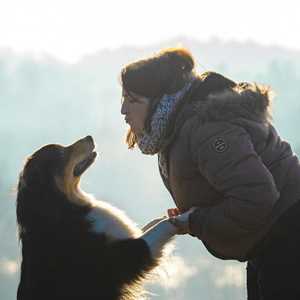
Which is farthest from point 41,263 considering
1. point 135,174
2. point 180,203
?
point 135,174

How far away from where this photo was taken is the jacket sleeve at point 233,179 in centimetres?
439

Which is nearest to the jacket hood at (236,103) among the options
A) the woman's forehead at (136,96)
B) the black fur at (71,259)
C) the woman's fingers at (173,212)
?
the woman's forehead at (136,96)

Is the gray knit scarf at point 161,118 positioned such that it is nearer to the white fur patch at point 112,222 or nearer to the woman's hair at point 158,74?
the woman's hair at point 158,74

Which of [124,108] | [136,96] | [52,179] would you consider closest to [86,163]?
[52,179]

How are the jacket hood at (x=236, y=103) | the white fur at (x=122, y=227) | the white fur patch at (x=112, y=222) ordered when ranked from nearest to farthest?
the jacket hood at (x=236, y=103) → the white fur at (x=122, y=227) → the white fur patch at (x=112, y=222)

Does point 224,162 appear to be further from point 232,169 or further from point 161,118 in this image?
point 161,118

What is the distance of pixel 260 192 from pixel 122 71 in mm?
1176

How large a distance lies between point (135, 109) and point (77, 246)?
1.14 m

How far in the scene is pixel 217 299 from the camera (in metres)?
120

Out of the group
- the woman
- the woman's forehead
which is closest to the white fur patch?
the woman

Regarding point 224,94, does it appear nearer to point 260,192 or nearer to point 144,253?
point 260,192

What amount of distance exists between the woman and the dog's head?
3.99ft


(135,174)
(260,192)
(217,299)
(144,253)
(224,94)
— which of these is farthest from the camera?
(135,174)

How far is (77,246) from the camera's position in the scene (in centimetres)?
556
